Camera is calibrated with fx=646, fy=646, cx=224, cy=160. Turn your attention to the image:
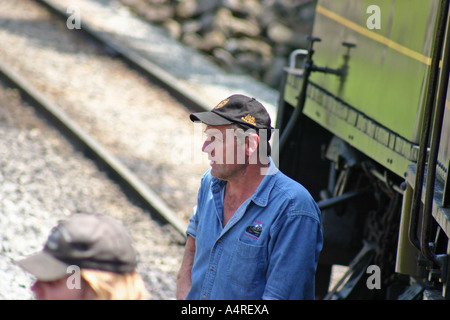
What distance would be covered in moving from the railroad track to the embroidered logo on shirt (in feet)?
11.9

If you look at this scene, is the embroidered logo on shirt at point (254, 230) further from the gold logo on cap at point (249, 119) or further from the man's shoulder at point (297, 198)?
the gold logo on cap at point (249, 119)

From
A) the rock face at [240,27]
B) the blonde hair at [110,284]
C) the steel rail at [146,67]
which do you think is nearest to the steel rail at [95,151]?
the steel rail at [146,67]

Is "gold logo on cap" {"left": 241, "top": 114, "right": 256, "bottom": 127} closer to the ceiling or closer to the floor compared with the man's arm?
closer to the ceiling

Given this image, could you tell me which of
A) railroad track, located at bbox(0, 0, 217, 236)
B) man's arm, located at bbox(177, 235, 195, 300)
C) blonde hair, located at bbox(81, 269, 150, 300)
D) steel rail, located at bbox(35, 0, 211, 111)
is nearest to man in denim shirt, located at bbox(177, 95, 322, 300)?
man's arm, located at bbox(177, 235, 195, 300)

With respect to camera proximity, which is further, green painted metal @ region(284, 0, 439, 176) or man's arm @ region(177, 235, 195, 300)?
green painted metal @ region(284, 0, 439, 176)

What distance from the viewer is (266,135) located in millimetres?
2943

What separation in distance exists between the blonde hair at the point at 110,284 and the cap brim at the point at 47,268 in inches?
2.8

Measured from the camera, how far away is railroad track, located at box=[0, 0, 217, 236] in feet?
22.4

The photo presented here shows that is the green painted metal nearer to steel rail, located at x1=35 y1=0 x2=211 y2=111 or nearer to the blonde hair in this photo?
the blonde hair

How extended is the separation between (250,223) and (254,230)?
0.04 meters

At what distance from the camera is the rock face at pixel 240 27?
14.2m

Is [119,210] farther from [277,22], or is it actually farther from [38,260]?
[277,22]

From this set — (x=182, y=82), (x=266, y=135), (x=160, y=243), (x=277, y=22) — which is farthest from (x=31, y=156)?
(x=277, y=22)

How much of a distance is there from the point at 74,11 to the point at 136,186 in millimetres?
6958
